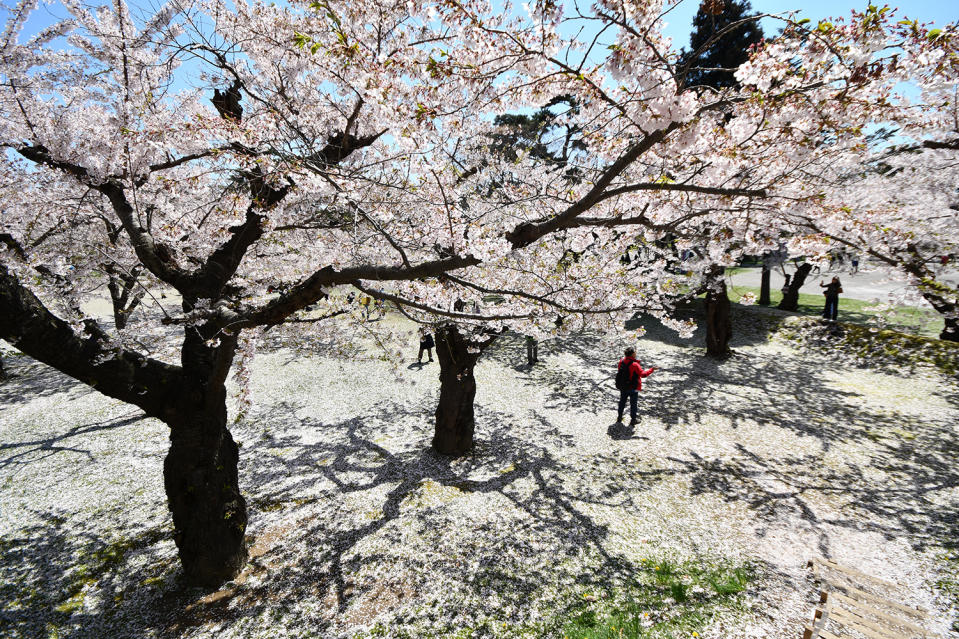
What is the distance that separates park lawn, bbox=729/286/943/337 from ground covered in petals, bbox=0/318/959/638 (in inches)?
115

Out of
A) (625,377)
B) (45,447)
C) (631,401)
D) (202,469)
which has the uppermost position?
(202,469)

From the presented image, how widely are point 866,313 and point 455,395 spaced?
63.1 ft

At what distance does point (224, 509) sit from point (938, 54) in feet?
27.5

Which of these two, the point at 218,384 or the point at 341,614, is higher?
the point at 218,384

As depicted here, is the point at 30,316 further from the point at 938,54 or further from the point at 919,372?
the point at 919,372

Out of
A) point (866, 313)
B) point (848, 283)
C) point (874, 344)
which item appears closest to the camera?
point (874, 344)

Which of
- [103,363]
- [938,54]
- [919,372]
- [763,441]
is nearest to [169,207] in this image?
[103,363]

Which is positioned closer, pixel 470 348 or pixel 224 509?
pixel 224 509

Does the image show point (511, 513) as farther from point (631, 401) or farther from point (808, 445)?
point (808, 445)

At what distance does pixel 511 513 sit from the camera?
21.3ft

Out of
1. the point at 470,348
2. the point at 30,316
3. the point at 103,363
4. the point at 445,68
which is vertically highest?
the point at 445,68

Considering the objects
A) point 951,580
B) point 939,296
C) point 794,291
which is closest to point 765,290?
point 794,291

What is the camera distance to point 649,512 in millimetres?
6367

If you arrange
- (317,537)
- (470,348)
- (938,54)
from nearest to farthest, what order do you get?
(938,54) < (317,537) < (470,348)
